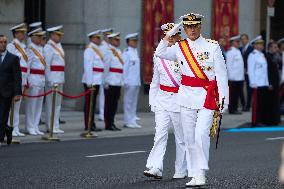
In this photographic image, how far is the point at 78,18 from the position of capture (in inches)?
1006

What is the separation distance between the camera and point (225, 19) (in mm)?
28578

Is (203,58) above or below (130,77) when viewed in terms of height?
above

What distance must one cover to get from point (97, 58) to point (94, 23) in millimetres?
3954

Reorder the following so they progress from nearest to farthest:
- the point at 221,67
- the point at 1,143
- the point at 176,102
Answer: the point at 221,67, the point at 176,102, the point at 1,143

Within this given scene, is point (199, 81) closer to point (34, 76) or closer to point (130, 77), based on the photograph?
point (34, 76)

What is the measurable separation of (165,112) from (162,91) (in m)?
0.28

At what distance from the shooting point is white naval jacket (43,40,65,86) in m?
20.8

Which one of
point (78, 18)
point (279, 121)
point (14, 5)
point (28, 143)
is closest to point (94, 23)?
point (78, 18)

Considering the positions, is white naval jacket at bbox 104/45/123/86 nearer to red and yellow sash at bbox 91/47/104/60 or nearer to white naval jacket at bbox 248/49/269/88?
red and yellow sash at bbox 91/47/104/60

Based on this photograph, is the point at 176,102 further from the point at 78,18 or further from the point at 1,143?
the point at 78,18

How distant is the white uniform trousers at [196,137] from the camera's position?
40.7ft

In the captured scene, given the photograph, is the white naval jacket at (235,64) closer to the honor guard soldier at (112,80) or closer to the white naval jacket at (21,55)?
the honor guard soldier at (112,80)

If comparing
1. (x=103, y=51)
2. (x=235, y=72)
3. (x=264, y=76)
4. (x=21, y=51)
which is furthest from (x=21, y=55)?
(x=235, y=72)

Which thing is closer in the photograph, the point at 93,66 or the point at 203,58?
the point at 203,58
